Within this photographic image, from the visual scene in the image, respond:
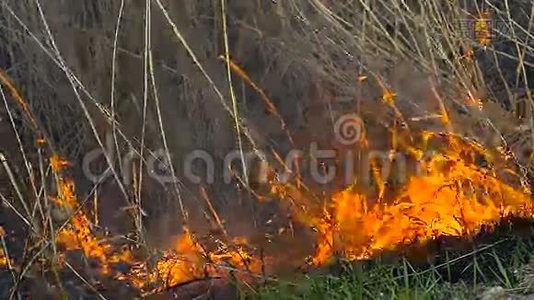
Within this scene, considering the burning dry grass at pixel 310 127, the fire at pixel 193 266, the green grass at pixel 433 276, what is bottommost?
the fire at pixel 193 266

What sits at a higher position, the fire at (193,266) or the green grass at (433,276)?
the green grass at (433,276)

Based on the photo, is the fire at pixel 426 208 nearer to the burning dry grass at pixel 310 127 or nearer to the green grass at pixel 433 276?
the burning dry grass at pixel 310 127

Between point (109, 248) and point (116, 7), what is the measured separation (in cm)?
123

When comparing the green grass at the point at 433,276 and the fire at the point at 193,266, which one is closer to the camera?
the green grass at the point at 433,276

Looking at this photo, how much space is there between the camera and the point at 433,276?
130 inches

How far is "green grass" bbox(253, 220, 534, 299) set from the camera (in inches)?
124

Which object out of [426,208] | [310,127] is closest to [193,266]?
[426,208]

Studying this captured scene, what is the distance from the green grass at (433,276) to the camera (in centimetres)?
315

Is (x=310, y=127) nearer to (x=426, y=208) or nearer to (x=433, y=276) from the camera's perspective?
(x=426, y=208)

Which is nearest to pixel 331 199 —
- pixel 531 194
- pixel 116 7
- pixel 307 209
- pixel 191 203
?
pixel 307 209

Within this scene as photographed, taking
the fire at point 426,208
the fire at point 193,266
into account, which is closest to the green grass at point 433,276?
the fire at point 426,208

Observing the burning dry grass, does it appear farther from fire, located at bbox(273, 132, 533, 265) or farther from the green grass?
the green grass

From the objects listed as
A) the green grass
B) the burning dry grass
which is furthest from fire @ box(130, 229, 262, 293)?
the green grass

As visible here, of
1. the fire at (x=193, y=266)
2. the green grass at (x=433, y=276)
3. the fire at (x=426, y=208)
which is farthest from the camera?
the fire at (x=426, y=208)
